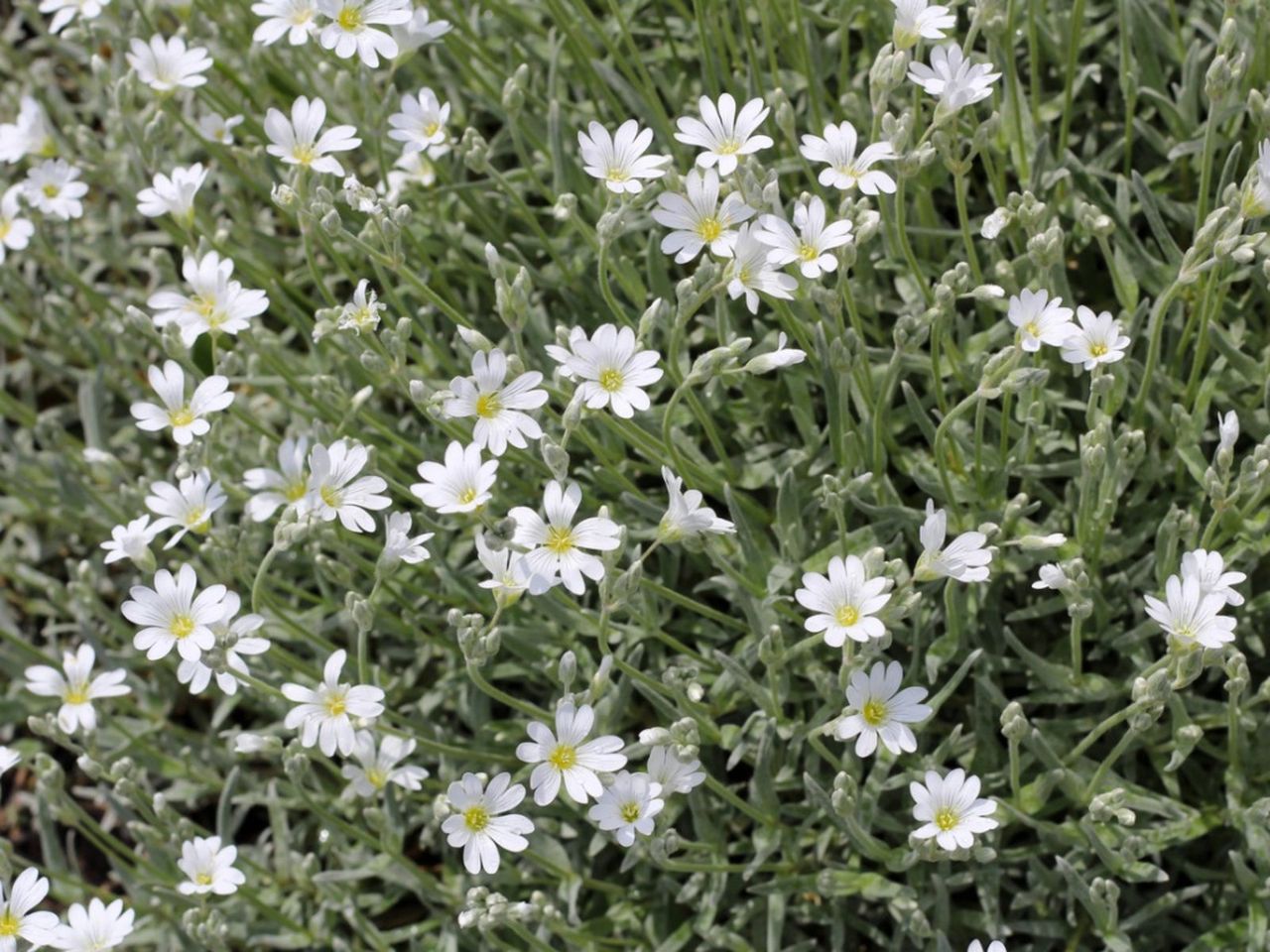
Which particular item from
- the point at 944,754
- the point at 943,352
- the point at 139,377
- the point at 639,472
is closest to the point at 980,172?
the point at 943,352

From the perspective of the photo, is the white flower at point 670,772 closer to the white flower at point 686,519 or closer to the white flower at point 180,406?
the white flower at point 686,519

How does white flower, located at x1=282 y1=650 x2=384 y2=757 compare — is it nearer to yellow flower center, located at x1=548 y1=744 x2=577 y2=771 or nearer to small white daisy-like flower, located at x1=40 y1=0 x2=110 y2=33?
yellow flower center, located at x1=548 y1=744 x2=577 y2=771

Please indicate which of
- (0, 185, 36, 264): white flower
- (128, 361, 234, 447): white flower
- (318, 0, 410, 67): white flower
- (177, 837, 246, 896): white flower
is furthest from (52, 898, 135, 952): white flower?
(318, 0, 410, 67): white flower

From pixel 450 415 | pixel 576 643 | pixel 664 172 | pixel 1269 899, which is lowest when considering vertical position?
pixel 1269 899

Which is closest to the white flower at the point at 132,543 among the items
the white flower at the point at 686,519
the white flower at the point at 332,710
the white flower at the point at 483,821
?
the white flower at the point at 332,710

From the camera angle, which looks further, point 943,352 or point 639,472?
point 639,472

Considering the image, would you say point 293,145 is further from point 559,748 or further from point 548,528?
point 559,748

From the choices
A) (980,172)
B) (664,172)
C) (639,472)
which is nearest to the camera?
(664,172)
